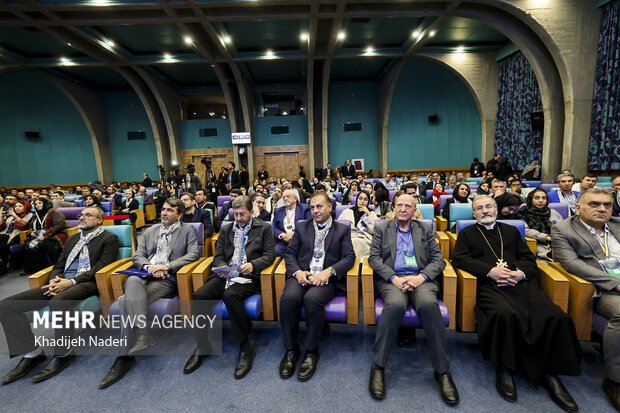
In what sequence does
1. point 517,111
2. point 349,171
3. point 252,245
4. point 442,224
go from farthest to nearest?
1. point 349,171
2. point 517,111
3. point 442,224
4. point 252,245

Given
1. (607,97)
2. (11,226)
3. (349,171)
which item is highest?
(607,97)

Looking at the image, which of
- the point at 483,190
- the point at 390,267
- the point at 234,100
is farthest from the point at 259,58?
the point at 390,267

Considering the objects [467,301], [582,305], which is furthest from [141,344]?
[582,305]

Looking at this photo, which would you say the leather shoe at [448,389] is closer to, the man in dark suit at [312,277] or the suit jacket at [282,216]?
the man in dark suit at [312,277]

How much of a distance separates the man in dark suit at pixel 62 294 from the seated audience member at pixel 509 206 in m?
3.79

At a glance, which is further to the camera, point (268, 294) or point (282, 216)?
point (282, 216)

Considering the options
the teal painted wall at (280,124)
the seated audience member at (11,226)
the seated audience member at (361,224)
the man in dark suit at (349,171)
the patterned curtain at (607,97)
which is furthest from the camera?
the teal painted wall at (280,124)

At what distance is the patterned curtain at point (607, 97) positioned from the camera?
6395 mm

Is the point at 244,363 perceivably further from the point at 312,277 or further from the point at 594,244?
the point at 594,244

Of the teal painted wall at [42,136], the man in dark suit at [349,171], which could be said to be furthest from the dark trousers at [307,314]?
the teal painted wall at [42,136]

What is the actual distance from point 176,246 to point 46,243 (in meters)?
2.89

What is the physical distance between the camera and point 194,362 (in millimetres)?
2047

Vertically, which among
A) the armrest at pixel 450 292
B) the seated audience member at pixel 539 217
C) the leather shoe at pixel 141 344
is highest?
the seated audience member at pixel 539 217

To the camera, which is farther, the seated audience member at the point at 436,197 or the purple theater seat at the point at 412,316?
the seated audience member at the point at 436,197
